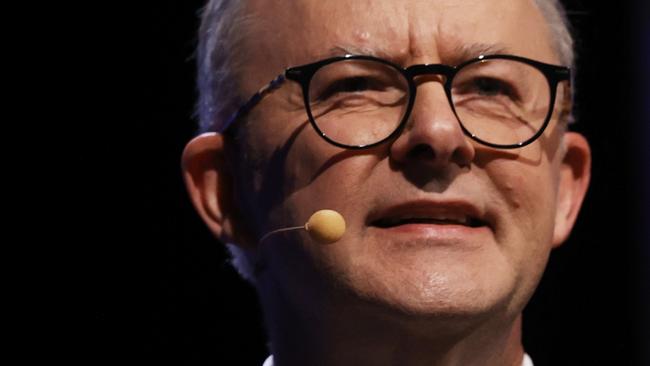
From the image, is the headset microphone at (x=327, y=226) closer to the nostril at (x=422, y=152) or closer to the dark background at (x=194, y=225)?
the nostril at (x=422, y=152)

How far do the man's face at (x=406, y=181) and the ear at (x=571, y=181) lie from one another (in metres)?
0.10

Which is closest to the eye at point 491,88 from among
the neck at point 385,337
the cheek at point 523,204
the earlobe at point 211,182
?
the cheek at point 523,204

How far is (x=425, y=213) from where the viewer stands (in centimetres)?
164

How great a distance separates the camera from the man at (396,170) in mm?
1630

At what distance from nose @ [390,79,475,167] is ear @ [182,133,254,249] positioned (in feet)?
1.27

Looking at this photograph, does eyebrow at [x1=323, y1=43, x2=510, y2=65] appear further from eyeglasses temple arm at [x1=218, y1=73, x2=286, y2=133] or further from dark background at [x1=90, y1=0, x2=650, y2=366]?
dark background at [x1=90, y1=0, x2=650, y2=366]

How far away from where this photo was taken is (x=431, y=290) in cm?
159

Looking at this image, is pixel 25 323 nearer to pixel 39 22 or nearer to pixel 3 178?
pixel 3 178

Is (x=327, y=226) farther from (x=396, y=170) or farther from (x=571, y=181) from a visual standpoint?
(x=571, y=181)

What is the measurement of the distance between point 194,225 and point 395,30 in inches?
38.2

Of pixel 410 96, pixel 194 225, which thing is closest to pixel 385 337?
pixel 410 96

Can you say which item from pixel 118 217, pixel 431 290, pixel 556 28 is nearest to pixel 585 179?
pixel 556 28

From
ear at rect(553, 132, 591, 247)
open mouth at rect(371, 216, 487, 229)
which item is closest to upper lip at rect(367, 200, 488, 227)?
open mouth at rect(371, 216, 487, 229)

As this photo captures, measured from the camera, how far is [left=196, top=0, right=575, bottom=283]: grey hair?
192 cm
